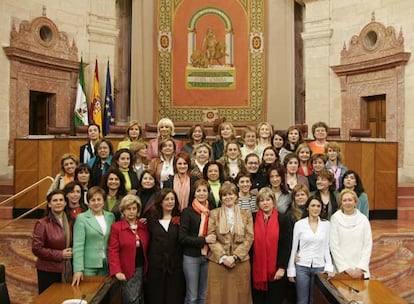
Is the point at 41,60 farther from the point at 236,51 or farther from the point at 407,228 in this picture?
the point at 407,228

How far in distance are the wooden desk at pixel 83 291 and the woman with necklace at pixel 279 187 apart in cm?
163

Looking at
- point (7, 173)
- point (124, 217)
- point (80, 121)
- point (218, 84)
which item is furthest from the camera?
point (218, 84)

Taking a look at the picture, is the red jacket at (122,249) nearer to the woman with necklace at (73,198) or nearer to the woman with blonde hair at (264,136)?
the woman with necklace at (73,198)

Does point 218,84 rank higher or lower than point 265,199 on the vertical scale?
higher

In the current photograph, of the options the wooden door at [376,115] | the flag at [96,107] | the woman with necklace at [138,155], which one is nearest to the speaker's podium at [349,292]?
the woman with necklace at [138,155]

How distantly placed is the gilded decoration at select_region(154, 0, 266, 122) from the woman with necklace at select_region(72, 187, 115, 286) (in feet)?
27.5

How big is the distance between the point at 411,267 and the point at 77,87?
790 centimetres

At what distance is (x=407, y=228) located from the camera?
7520mm

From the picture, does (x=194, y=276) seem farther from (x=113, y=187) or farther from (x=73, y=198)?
(x=73, y=198)

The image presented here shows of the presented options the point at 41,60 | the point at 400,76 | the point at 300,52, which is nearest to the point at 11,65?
the point at 41,60

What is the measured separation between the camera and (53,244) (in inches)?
169

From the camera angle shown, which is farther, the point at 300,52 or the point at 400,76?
the point at 300,52

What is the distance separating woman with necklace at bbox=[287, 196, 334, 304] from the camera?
4.49 m

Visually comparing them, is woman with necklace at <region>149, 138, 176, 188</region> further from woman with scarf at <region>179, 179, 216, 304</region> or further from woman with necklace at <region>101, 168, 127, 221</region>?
woman with scarf at <region>179, 179, 216, 304</region>
